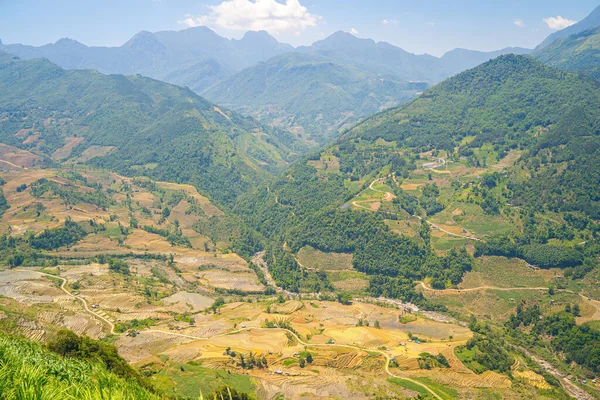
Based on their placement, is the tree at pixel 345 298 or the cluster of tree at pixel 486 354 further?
the tree at pixel 345 298

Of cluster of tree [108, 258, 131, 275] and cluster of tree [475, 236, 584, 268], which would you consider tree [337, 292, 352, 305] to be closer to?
cluster of tree [475, 236, 584, 268]

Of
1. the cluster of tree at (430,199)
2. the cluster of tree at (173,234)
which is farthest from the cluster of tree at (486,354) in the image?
the cluster of tree at (173,234)

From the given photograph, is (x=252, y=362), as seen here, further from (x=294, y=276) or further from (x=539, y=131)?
(x=539, y=131)

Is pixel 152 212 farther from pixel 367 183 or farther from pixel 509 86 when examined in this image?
pixel 509 86

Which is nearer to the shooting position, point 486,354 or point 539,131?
point 486,354

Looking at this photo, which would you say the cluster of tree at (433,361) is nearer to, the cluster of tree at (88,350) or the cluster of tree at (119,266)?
the cluster of tree at (88,350)

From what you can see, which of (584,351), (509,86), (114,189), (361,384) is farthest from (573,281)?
(114,189)

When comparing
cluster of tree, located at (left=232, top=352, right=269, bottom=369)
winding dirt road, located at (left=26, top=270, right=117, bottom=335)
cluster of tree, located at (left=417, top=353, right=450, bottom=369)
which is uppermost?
winding dirt road, located at (left=26, top=270, right=117, bottom=335)

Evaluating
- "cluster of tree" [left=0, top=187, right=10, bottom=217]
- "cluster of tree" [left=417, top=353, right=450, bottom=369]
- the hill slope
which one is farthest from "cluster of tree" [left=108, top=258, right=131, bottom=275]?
the hill slope

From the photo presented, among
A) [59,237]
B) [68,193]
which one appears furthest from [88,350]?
[68,193]

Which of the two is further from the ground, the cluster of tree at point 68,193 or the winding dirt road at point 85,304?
the cluster of tree at point 68,193

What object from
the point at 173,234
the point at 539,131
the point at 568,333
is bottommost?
the point at 568,333
